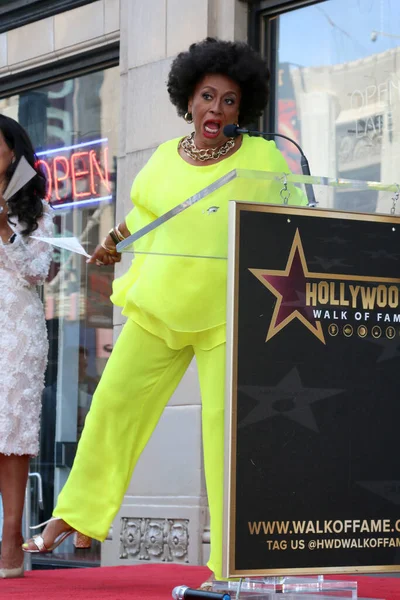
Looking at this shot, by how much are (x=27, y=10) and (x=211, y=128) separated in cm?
505

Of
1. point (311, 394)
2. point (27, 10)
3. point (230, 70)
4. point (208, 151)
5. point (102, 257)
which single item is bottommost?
point (311, 394)

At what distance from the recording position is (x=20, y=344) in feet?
17.0

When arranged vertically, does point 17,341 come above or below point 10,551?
above

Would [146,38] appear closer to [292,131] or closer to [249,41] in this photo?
[249,41]

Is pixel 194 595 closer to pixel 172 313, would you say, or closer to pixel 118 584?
pixel 172 313

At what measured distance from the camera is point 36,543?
14.4ft

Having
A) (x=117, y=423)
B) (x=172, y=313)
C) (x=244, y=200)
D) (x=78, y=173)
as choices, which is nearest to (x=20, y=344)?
(x=117, y=423)

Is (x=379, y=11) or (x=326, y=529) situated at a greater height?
(x=379, y=11)

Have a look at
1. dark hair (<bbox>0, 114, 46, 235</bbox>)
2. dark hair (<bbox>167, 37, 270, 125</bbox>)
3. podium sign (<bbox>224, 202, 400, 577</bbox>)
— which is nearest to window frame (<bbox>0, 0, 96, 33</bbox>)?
dark hair (<bbox>0, 114, 46, 235</bbox>)

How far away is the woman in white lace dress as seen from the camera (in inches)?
200

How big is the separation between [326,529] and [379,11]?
161 inches

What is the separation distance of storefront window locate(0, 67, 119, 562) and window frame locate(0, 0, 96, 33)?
1.68 ft

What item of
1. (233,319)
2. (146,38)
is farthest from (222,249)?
(146,38)

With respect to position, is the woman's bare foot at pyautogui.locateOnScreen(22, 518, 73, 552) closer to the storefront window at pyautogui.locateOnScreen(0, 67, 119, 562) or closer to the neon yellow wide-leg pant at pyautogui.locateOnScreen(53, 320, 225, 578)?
the neon yellow wide-leg pant at pyautogui.locateOnScreen(53, 320, 225, 578)
